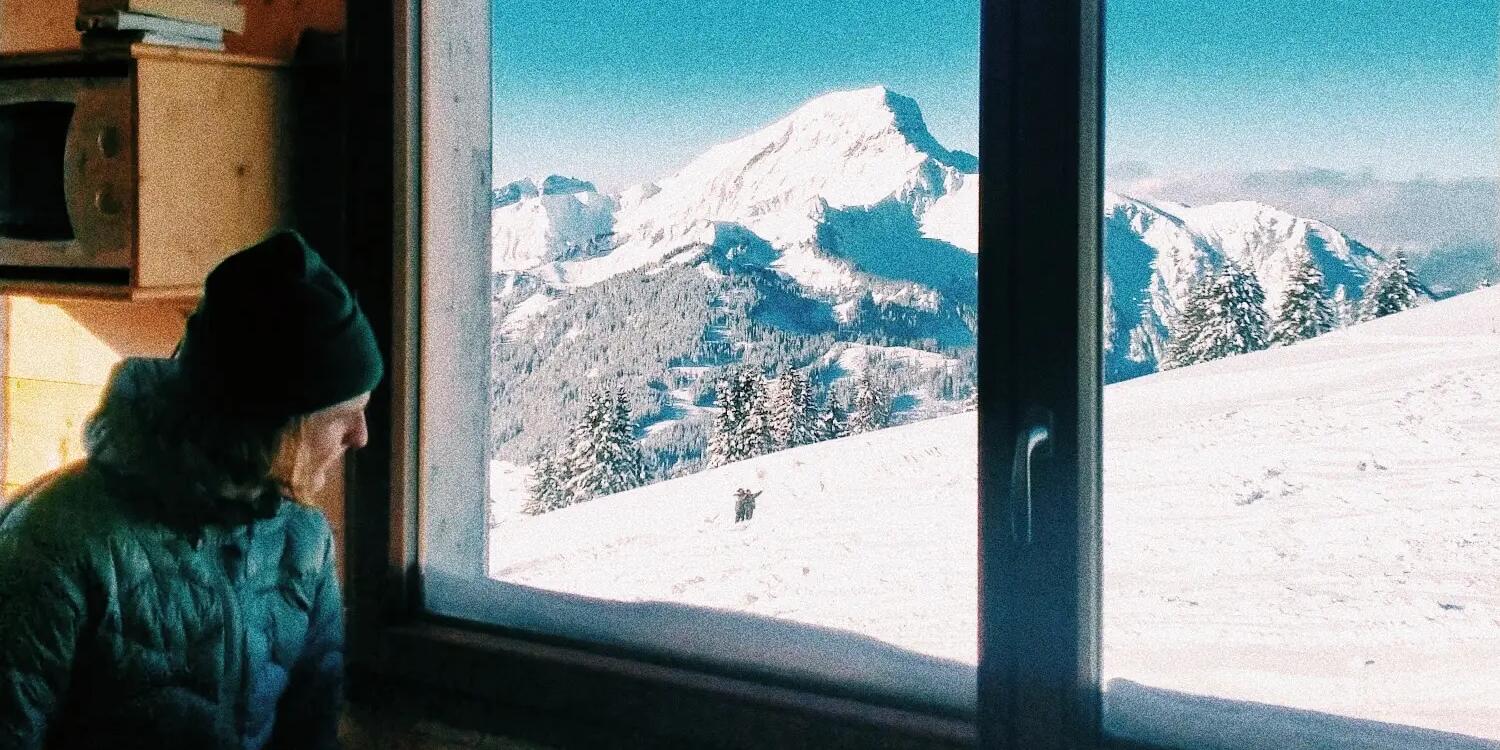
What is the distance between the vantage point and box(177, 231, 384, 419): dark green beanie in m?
1.41

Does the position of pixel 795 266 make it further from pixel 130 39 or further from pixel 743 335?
pixel 130 39

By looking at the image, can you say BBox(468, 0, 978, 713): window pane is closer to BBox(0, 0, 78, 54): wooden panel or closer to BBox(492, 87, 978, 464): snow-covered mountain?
BBox(492, 87, 978, 464): snow-covered mountain

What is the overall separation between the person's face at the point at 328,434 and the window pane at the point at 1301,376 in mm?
858

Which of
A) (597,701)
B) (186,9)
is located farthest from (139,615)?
(186,9)

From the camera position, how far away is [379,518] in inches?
82.0

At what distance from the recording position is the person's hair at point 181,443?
143 centimetres

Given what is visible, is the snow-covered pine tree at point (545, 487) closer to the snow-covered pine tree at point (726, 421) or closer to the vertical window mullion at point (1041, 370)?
the snow-covered pine tree at point (726, 421)

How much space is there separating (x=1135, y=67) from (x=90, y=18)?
147cm

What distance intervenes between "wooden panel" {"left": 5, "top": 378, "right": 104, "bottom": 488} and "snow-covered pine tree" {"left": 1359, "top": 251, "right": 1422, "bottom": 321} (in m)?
2.06

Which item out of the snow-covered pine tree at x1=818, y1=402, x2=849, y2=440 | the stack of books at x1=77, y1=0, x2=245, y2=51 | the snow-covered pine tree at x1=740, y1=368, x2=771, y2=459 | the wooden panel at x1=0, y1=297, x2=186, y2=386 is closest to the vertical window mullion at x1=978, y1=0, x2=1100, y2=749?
the snow-covered pine tree at x1=818, y1=402, x2=849, y2=440

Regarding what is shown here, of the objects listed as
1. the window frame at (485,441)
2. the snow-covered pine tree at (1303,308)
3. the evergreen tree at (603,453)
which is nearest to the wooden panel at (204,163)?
the window frame at (485,441)

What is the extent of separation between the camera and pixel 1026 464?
1.55m

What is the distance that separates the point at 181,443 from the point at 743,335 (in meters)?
0.75

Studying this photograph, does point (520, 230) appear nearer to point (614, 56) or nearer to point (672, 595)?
point (614, 56)
